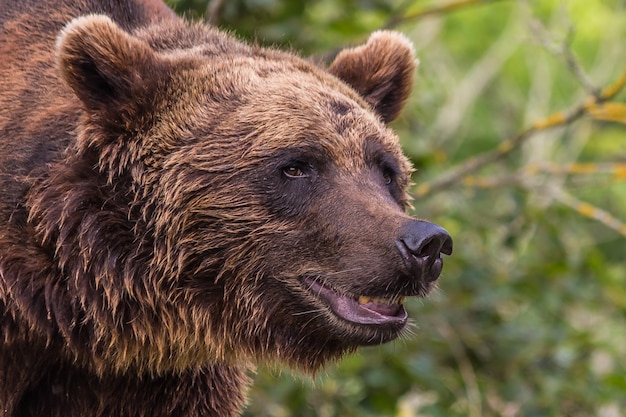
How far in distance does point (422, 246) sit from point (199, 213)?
0.91 metres

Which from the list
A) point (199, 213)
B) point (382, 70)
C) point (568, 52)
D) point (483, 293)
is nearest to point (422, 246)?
point (199, 213)

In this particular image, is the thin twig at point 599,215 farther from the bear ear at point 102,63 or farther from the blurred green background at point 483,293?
the bear ear at point 102,63

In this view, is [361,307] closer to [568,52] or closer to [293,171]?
[293,171]

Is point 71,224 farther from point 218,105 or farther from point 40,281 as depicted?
point 218,105

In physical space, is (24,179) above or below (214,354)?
above

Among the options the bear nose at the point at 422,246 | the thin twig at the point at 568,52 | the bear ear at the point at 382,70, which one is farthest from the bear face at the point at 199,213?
the thin twig at the point at 568,52

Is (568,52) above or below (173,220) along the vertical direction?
above

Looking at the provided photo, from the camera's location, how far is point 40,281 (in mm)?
4059

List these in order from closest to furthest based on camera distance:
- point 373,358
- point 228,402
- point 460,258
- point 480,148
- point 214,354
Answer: point 214,354
point 228,402
point 373,358
point 460,258
point 480,148

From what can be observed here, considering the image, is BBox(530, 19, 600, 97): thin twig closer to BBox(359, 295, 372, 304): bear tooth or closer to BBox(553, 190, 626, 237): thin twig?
BBox(553, 190, 626, 237): thin twig

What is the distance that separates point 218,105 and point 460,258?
428cm

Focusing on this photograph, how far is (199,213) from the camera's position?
4.08m

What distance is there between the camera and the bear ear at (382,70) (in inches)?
191

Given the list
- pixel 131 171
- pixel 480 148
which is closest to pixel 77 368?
pixel 131 171
